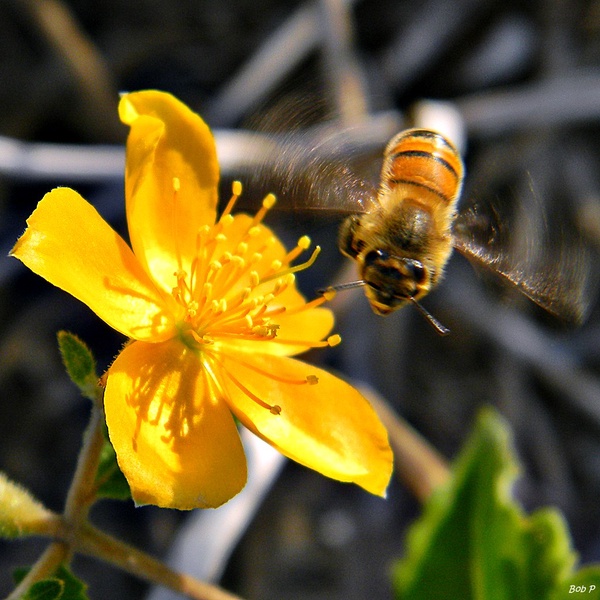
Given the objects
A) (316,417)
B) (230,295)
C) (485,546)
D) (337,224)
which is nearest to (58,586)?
(316,417)

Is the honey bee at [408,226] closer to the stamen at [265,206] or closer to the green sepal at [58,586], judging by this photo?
the stamen at [265,206]

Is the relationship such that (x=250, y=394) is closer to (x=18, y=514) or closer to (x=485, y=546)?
(x=18, y=514)

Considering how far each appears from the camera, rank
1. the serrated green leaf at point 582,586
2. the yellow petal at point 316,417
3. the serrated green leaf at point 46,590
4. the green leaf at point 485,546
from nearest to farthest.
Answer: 1. the serrated green leaf at point 46,590
2. the yellow petal at point 316,417
3. the serrated green leaf at point 582,586
4. the green leaf at point 485,546

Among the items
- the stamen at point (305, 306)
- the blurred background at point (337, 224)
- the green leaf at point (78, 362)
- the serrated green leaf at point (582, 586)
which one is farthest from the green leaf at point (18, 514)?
the serrated green leaf at point (582, 586)

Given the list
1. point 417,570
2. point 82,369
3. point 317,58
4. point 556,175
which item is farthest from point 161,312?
point 556,175

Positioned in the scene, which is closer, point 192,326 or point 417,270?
point 417,270

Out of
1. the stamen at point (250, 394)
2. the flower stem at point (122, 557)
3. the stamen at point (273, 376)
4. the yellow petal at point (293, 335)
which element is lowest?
the flower stem at point (122, 557)

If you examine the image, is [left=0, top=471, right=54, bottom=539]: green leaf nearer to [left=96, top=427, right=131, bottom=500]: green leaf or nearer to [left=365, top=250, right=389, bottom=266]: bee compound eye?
[left=96, top=427, right=131, bottom=500]: green leaf
